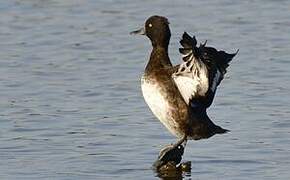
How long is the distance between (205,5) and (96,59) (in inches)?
119

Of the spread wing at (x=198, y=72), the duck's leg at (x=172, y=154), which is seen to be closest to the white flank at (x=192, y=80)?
the spread wing at (x=198, y=72)

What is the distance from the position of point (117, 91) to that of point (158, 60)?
2.52 metres

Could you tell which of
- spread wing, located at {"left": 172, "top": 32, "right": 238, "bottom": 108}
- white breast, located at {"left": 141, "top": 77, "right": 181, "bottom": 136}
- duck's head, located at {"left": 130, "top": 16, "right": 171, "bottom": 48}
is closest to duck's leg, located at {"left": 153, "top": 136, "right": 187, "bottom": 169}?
white breast, located at {"left": 141, "top": 77, "right": 181, "bottom": 136}

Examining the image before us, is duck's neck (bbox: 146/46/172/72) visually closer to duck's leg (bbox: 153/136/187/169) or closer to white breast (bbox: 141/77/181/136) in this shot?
white breast (bbox: 141/77/181/136)

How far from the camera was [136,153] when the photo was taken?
9.60 metres

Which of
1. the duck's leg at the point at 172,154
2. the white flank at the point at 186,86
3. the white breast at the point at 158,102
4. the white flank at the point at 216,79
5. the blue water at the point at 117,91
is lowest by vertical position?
the blue water at the point at 117,91

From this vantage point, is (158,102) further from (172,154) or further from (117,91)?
(117,91)

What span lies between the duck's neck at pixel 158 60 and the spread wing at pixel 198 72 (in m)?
0.25

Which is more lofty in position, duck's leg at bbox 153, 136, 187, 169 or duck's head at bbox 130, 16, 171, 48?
duck's head at bbox 130, 16, 171, 48

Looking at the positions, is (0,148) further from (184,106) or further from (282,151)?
(282,151)

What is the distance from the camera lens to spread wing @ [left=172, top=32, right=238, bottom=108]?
8461mm

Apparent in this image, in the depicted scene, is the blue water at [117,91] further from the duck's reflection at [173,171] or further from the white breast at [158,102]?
the white breast at [158,102]

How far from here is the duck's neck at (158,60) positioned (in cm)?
917

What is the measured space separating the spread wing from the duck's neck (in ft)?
→ 0.83
